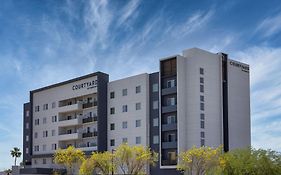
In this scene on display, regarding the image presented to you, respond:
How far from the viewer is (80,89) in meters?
83.7

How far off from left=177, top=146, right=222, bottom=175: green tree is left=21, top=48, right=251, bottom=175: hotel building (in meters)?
4.48

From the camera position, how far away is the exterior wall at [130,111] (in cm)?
7288

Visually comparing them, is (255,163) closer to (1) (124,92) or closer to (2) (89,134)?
(1) (124,92)

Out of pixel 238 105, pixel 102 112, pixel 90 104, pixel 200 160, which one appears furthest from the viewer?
pixel 90 104

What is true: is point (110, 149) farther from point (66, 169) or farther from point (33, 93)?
point (33, 93)

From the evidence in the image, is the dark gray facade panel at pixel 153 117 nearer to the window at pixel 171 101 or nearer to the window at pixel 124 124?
the window at pixel 171 101

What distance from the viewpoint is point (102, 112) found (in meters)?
79.3

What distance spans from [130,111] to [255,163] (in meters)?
28.1

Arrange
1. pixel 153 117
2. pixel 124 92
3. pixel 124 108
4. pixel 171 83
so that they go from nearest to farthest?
1. pixel 171 83
2. pixel 153 117
3. pixel 124 108
4. pixel 124 92

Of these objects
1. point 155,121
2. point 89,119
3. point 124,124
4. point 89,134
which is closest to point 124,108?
point 124,124

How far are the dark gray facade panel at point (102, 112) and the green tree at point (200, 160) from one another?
1862 centimetres

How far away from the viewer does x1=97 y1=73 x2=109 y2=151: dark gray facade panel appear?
78375 millimetres

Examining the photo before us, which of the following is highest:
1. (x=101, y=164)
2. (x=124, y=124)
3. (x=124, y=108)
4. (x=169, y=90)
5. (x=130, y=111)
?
(x=169, y=90)

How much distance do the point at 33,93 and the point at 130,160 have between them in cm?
3955
